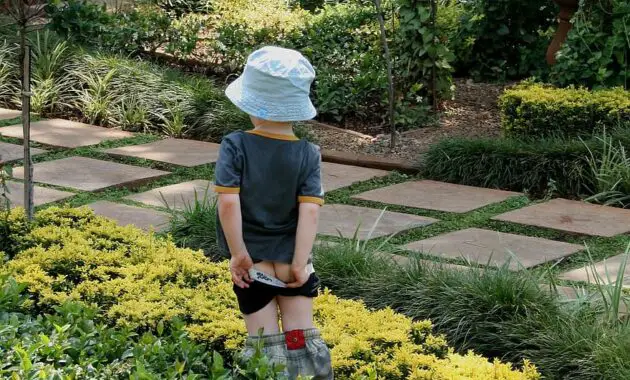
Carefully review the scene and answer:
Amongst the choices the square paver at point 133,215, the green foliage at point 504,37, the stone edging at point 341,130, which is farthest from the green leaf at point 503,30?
the square paver at point 133,215

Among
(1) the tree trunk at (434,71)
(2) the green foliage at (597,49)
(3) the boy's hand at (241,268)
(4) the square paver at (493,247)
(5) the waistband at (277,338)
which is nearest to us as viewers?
(3) the boy's hand at (241,268)

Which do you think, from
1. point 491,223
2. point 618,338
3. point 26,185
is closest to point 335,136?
point 491,223

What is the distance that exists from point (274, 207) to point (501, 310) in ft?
3.86

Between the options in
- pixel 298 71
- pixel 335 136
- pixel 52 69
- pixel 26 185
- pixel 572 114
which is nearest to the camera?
pixel 298 71

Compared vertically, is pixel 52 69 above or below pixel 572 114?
below

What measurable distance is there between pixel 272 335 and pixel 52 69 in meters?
5.71

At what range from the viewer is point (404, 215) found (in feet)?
19.9

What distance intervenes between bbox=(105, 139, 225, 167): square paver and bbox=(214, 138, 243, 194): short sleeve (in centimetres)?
374

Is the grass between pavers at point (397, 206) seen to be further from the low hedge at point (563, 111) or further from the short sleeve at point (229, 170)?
the short sleeve at point (229, 170)

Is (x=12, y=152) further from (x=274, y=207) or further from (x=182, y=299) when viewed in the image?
(x=274, y=207)

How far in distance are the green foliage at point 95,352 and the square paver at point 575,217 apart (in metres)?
2.69

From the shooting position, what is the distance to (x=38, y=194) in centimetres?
629

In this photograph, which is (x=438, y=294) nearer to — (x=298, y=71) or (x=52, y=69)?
(x=298, y=71)

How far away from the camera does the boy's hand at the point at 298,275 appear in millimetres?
3371
